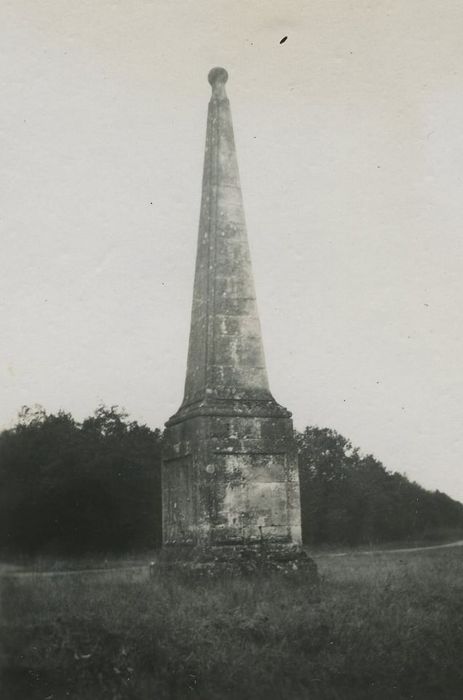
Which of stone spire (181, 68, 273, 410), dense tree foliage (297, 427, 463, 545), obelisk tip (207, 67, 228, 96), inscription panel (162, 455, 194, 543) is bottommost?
dense tree foliage (297, 427, 463, 545)

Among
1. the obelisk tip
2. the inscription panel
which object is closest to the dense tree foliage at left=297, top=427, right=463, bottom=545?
the inscription panel

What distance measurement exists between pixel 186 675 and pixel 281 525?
362 centimetres

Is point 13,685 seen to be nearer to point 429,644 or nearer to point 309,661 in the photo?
point 309,661

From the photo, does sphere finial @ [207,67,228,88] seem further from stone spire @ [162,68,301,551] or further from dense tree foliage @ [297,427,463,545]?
dense tree foliage @ [297,427,463,545]

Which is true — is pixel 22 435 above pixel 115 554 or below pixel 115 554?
above

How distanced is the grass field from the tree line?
29.4ft

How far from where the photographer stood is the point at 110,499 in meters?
22.1

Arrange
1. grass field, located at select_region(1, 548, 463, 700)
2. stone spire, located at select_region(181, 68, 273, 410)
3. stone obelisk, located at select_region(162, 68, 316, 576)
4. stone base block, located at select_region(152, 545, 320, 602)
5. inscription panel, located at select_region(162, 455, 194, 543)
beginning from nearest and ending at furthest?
grass field, located at select_region(1, 548, 463, 700), stone base block, located at select_region(152, 545, 320, 602), stone obelisk, located at select_region(162, 68, 316, 576), inscription panel, located at select_region(162, 455, 194, 543), stone spire, located at select_region(181, 68, 273, 410)

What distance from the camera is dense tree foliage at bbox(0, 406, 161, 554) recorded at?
67.6 feet

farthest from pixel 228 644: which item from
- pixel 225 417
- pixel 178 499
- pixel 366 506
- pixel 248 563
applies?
pixel 366 506

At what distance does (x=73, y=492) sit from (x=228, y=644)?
16.5 m

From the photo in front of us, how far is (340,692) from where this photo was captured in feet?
18.6

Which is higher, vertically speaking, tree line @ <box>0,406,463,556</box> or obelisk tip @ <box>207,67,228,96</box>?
obelisk tip @ <box>207,67,228,96</box>

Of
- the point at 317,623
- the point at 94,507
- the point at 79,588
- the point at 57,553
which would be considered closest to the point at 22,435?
the point at 94,507
